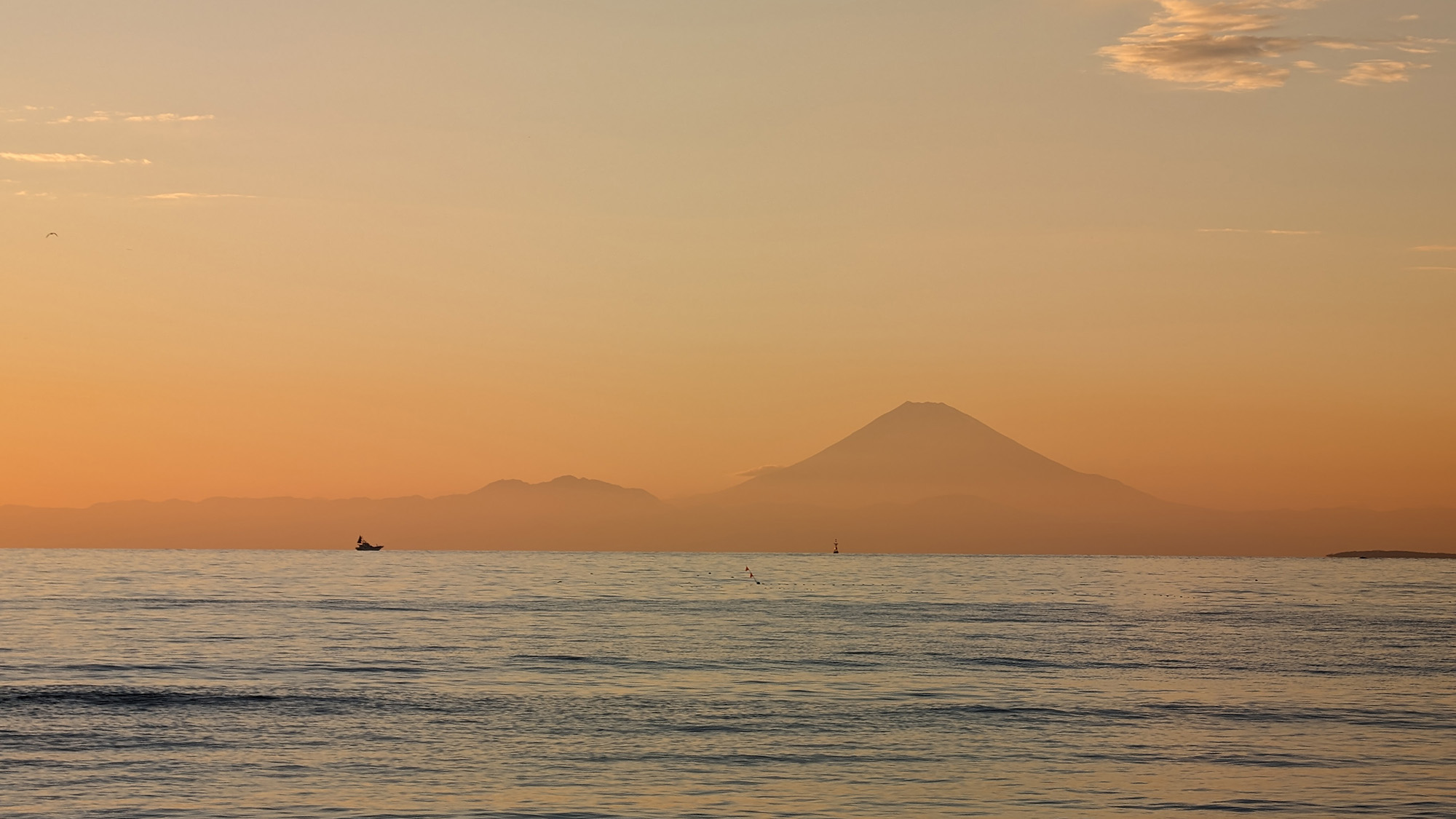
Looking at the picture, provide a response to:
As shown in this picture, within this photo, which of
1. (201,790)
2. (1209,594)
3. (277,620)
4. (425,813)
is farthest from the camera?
(1209,594)

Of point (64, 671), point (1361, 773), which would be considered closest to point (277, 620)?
point (64, 671)

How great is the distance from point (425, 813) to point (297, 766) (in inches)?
248

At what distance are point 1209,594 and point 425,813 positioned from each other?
12091cm

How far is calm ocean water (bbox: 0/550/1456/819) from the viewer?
26812 mm

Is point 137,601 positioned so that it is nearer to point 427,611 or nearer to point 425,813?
point 427,611

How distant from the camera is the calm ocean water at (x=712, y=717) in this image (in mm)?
26812

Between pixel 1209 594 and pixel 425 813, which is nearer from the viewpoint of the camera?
pixel 425 813

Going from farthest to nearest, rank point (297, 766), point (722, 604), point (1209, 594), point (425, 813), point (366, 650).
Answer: point (1209, 594)
point (722, 604)
point (366, 650)
point (297, 766)
point (425, 813)

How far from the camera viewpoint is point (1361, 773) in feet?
97.7

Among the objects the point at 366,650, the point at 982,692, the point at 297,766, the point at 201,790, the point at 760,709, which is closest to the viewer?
the point at 201,790

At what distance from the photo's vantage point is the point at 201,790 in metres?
26.9

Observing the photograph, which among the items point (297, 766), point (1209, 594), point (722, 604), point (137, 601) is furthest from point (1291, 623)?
point (137, 601)

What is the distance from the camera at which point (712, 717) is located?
36969 mm

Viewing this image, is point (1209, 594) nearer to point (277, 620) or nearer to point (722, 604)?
point (722, 604)
